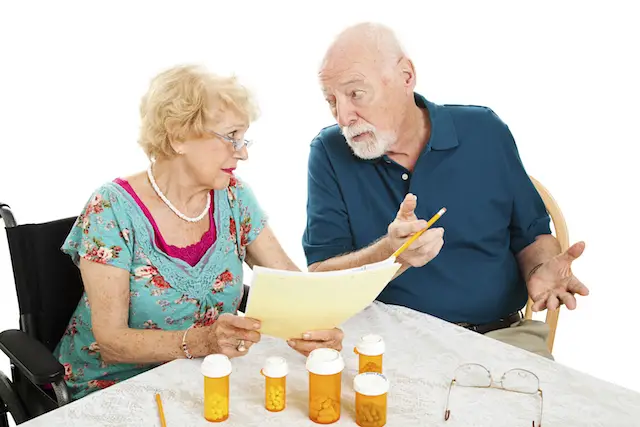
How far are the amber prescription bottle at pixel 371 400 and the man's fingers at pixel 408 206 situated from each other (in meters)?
0.49

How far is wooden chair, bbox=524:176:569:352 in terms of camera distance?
7.18ft

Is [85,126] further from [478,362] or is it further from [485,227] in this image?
[478,362]

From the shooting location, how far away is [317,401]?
1.28 m

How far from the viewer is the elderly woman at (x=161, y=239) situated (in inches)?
66.2

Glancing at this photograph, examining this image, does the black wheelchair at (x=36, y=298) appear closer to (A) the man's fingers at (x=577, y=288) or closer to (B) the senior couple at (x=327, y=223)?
(B) the senior couple at (x=327, y=223)

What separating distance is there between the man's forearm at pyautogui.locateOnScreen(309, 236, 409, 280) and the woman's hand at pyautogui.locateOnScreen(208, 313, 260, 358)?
465 millimetres

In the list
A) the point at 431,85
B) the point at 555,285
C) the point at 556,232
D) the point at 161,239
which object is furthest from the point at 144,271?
the point at 431,85

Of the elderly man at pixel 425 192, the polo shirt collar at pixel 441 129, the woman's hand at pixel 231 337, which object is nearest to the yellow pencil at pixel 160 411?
the woman's hand at pixel 231 337

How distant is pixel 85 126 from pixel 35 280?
5.32 ft

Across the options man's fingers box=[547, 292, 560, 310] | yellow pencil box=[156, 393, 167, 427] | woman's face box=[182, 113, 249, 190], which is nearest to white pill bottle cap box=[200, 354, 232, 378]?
yellow pencil box=[156, 393, 167, 427]

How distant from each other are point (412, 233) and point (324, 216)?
1.53 feet

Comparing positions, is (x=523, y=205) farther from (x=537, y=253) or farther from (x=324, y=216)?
(x=324, y=216)

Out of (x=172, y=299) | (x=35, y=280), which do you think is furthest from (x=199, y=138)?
(x=35, y=280)

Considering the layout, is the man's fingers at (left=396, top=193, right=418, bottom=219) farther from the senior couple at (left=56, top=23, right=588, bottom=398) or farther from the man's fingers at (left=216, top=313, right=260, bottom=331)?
the man's fingers at (left=216, top=313, right=260, bottom=331)
